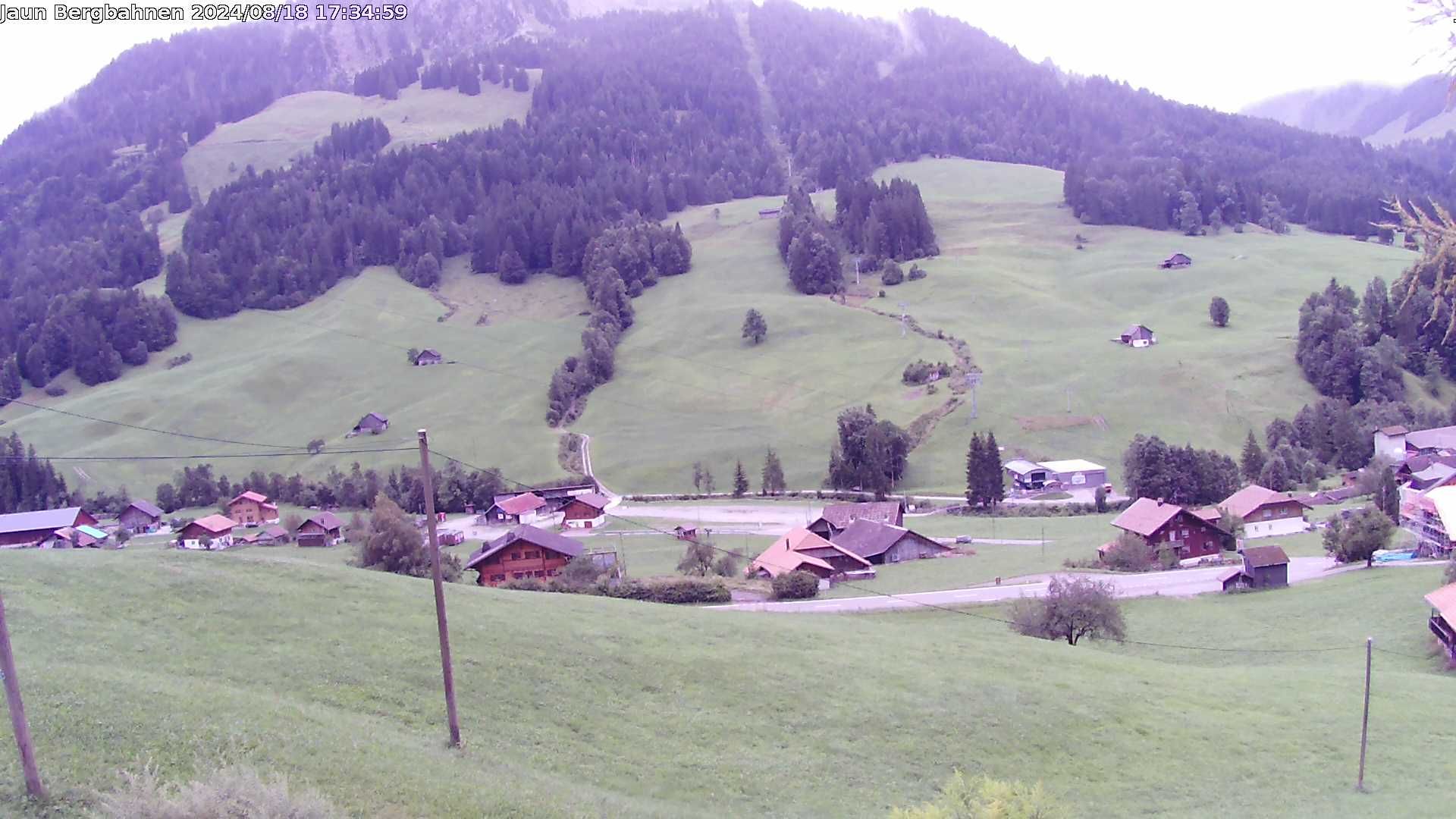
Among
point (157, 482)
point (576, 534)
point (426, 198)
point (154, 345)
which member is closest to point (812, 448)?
point (576, 534)

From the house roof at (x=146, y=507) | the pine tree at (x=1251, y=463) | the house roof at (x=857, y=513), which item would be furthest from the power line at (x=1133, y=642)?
the house roof at (x=146, y=507)

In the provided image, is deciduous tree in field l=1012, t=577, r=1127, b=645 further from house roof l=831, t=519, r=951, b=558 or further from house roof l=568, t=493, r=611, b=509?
house roof l=568, t=493, r=611, b=509

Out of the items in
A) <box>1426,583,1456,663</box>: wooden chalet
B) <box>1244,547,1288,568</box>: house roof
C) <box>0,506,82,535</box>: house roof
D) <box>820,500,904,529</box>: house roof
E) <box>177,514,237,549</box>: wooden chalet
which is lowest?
<box>177,514,237,549</box>: wooden chalet

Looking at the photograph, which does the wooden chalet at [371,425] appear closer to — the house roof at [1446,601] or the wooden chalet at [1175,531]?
the wooden chalet at [1175,531]

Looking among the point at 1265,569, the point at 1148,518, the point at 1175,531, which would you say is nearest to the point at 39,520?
the point at 1148,518

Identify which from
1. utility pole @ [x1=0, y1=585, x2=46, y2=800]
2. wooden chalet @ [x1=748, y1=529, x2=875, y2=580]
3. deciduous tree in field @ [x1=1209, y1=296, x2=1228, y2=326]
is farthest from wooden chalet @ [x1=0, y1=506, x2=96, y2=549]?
A: deciduous tree in field @ [x1=1209, y1=296, x2=1228, y2=326]

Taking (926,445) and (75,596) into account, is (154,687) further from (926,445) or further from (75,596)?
(926,445)
